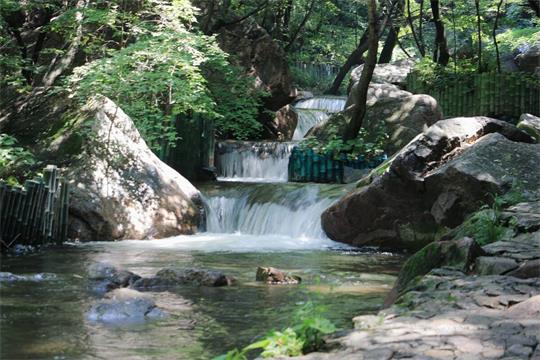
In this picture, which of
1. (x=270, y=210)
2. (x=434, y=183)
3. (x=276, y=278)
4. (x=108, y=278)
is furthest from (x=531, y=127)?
(x=108, y=278)

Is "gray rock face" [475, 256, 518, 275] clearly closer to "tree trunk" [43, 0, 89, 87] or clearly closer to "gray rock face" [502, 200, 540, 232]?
"gray rock face" [502, 200, 540, 232]

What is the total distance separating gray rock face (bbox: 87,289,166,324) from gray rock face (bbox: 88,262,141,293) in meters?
1.02

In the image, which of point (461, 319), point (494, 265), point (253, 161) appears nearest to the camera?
point (461, 319)

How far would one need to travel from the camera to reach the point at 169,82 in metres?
13.4

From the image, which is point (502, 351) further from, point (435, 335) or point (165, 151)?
point (165, 151)

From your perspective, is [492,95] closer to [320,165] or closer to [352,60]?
[320,165]

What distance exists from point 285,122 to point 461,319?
18877 mm

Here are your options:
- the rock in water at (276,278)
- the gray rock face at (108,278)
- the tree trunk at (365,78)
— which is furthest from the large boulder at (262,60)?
the gray rock face at (108,278)

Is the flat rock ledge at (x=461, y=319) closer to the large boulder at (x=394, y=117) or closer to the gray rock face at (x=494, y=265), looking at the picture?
the gray rock face at (x=494, y=265)

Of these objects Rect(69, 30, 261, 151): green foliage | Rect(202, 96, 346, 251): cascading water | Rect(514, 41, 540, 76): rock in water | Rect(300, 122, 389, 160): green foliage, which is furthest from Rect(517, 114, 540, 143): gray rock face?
Rect(514, 41, 540, 76): rock in water

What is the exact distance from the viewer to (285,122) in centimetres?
2342

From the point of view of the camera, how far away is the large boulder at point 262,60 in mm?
22188

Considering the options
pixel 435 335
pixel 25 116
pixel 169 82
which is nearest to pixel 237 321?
pixel 435 335

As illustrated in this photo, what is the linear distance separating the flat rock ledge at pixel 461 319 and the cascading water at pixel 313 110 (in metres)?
16.2
